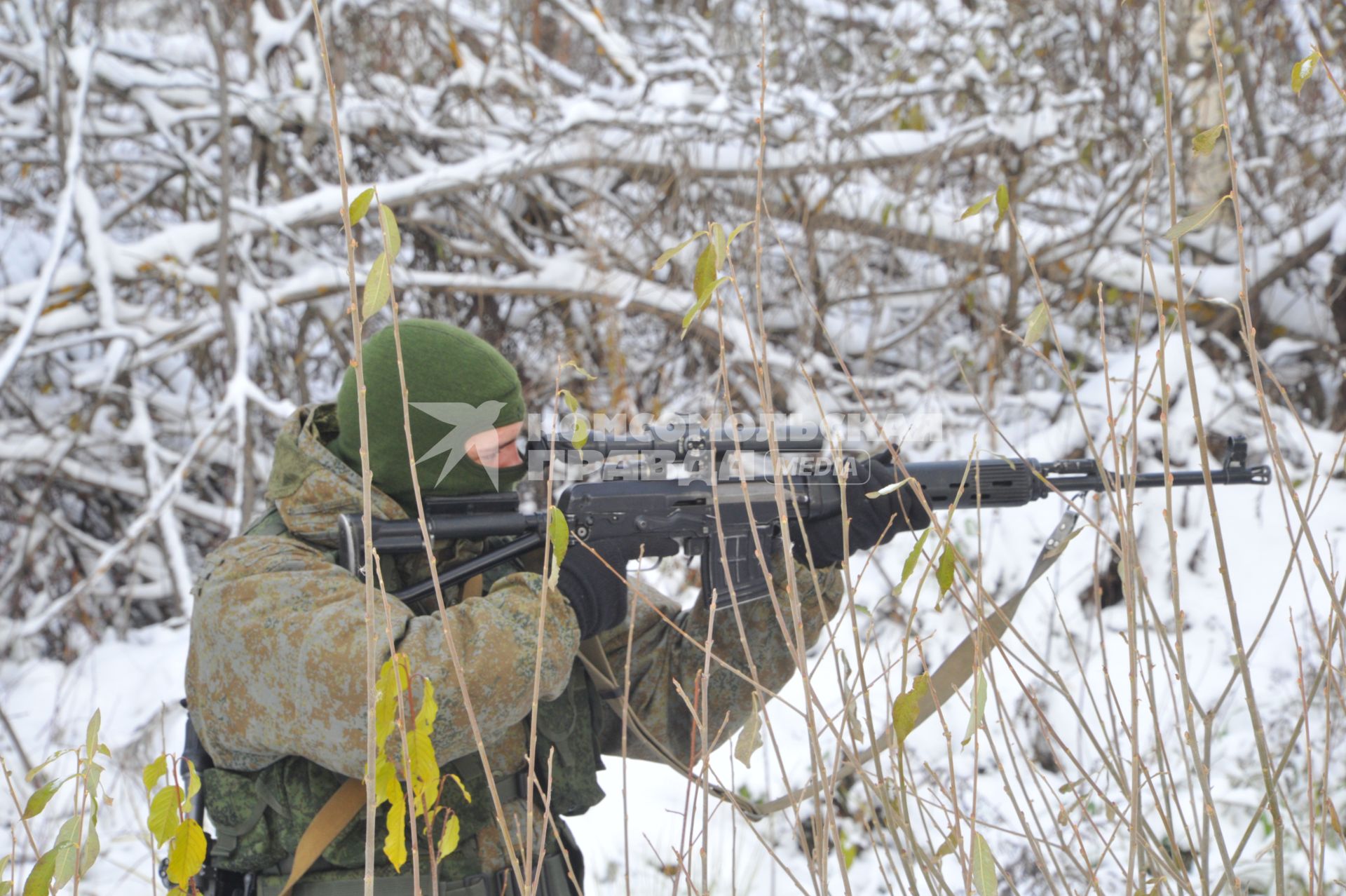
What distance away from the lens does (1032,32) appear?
494 centimetres

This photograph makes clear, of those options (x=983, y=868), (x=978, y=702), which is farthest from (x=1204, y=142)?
(x=983, y=868)

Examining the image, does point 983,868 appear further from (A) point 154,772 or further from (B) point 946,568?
(A) point 154,772

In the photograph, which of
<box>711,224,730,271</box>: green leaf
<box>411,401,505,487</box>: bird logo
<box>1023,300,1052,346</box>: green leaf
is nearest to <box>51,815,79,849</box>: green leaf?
<box>411,401,505,487</box>: bird logo

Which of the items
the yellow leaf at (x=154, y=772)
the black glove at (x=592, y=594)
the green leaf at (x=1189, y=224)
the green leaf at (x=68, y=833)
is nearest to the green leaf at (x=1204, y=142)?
the green leaf at (x=1189, y=224)

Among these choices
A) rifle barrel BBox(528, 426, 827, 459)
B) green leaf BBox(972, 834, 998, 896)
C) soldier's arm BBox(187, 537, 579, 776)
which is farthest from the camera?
rifle barrel BBox(528, 426, 827, 459)

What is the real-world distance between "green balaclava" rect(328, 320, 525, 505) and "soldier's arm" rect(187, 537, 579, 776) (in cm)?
25

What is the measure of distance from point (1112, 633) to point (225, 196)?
152 inches

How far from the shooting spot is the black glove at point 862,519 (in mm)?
1887

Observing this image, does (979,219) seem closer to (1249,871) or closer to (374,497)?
(1249,871)

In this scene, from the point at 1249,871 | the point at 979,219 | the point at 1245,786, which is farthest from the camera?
the point at 979,219

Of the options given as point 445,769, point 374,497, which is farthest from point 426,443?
point 445,769

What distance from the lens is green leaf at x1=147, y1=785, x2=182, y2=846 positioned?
3.47ft

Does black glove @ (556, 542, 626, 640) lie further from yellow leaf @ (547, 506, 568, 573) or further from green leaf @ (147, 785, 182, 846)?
green leaf @ (147, 785, 182, 846)

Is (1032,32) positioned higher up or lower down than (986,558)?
higher up
